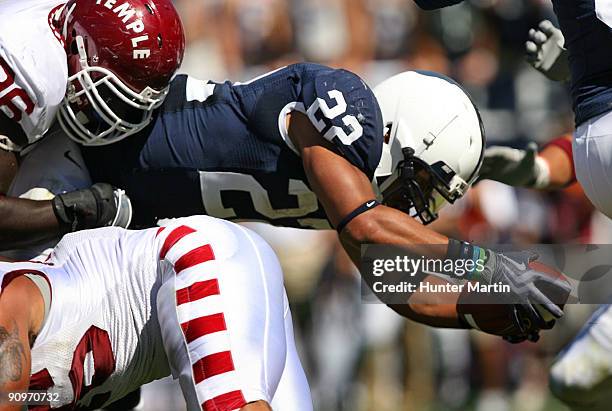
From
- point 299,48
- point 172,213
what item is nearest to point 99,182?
point 172,213

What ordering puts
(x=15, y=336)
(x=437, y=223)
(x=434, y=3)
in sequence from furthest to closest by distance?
(x=437, y=223) → (x=434, y=3) → (x=15, y=336)

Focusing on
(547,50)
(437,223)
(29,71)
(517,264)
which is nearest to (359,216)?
(517,264)

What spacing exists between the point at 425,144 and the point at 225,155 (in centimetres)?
56

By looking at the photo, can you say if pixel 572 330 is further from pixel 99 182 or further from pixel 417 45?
pixel 99 182

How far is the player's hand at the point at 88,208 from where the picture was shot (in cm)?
306

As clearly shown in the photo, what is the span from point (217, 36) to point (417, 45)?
43.1 inches

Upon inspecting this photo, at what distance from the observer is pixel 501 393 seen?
6371mm

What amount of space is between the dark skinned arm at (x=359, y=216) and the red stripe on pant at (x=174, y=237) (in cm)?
71

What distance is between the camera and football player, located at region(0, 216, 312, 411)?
231 cm

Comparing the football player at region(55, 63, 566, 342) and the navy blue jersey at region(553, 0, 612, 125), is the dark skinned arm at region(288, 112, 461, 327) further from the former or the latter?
the navy blue jersey at region(553, 0, 612, 125)

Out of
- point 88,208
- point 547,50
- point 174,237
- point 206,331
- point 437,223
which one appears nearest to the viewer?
point 206,331

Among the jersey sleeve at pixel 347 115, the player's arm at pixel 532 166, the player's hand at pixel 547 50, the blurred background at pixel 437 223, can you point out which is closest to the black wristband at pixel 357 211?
the jersey sleeve at pixel 347 115

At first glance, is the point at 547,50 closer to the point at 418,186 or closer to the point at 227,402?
the point at 418,186

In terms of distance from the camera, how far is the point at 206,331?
7.64 ft
